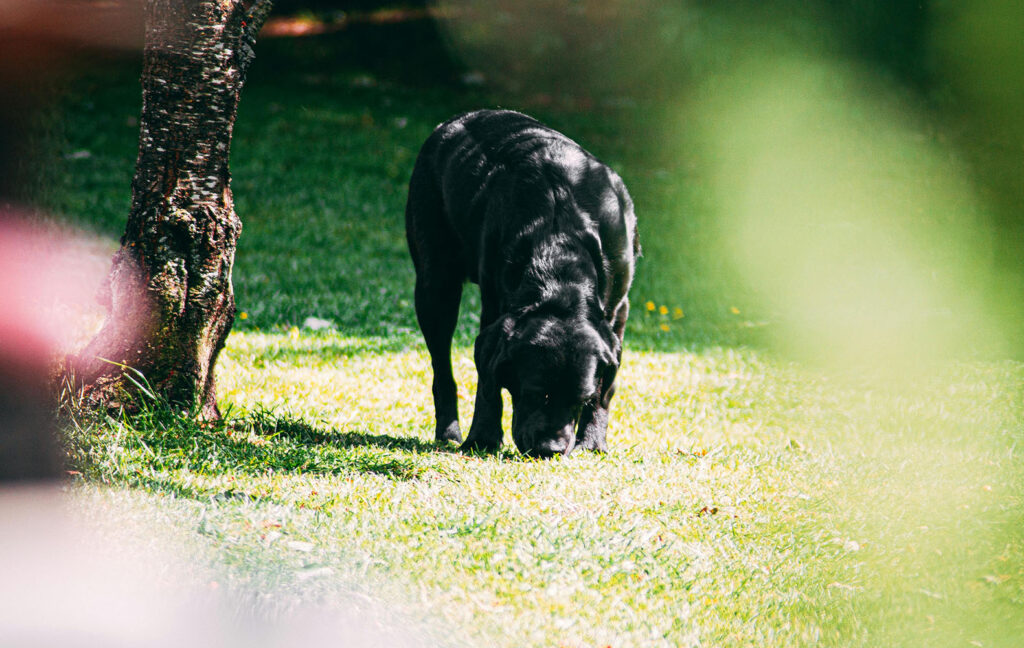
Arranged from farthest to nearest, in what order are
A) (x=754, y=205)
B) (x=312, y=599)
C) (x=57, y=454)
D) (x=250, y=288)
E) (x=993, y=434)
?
(x=754, y=205)
(x=250, y=288)
(x=993, y=434)
(x=57, y=454)
(x=312, y=599)

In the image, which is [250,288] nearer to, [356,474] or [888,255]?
[356,474]

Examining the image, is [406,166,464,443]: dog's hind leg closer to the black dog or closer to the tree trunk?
the black dog

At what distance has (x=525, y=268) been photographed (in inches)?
197

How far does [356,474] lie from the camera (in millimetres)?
4465

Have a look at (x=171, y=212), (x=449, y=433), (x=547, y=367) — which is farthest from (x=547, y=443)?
(x=171, y=212)

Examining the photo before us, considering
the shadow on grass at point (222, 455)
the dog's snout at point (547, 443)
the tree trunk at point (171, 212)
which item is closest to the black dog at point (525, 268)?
the dog's snout at point (547, 443)

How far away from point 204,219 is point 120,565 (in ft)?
6.48

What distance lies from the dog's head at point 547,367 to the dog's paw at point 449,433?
0.89 m

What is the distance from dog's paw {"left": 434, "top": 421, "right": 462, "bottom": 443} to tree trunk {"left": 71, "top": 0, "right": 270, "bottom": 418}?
1.47 m

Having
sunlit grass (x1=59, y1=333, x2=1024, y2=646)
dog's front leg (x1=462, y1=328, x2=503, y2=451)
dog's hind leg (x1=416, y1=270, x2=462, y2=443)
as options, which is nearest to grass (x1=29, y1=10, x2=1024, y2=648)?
sunlit grass (x1=59, y1=333, x2=1024, y2=646)

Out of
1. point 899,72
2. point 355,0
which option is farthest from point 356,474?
point 355,0

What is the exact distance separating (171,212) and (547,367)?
6.26ft

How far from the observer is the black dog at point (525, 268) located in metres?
4.75

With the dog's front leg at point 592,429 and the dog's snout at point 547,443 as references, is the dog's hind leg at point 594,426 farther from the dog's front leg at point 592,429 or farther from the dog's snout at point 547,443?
the dog's snout at point 547,443
